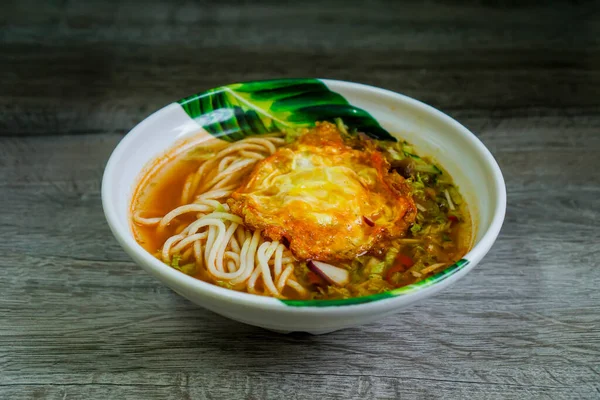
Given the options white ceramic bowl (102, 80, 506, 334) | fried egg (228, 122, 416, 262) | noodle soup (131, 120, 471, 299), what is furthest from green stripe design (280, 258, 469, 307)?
fried egg (228, 122, 416, 262)

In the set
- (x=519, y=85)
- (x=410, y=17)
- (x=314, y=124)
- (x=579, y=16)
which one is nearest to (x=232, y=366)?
(x=314, y=124)

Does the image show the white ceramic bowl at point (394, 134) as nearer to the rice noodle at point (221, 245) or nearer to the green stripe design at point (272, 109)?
the green stripe design at point (272, 109)

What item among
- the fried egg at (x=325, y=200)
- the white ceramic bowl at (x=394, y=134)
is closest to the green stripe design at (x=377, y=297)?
the white ceramic bowl at (x=394, y=134)

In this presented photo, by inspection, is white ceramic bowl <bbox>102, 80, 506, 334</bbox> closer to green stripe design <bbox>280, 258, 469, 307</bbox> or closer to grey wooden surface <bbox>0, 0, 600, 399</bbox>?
green stripe design <bbox>280, 258, 469, 307</bbox>

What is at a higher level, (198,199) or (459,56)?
(198,199)

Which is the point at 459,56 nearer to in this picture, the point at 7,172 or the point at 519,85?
the point at 519,85

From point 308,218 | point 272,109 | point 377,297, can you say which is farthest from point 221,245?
point 272,109
